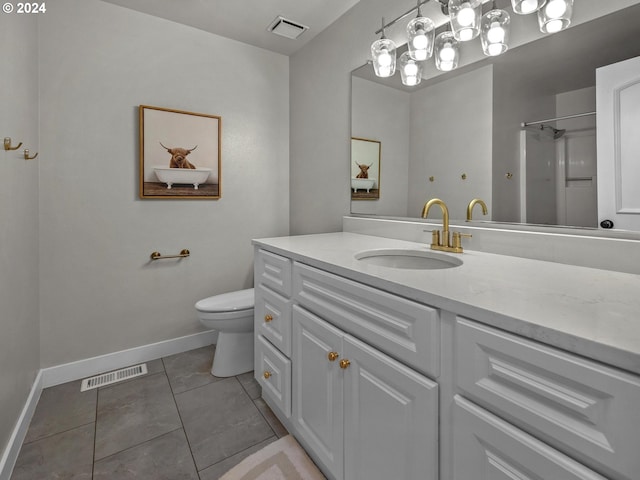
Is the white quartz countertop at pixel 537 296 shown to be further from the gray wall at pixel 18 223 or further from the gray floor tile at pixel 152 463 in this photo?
the gray wall at pixel 18 223

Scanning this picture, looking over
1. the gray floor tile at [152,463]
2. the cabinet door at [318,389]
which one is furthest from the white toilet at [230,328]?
the cabinet door at [318,389]

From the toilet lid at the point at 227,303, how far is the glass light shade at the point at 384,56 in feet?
5.12

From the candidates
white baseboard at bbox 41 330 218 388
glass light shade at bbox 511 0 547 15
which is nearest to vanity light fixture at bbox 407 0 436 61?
glass light shade at bbox 511 0 547 15

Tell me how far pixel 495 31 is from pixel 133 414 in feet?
8.07

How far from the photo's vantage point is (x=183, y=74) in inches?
90.6

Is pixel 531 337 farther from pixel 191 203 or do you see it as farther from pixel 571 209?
pixel 191 203

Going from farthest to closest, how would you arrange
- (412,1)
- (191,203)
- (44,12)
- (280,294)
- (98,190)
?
(191,203)
(98,190)
(44,12)
(412,1)
(280,294)

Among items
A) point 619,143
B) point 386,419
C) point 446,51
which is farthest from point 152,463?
point 446,51

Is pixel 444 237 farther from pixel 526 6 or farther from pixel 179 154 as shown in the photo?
pixel 179 154

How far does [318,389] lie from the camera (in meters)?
1.23

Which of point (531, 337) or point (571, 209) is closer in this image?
point (531, 337)

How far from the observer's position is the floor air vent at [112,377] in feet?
6.48

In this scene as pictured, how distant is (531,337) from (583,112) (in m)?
0.97

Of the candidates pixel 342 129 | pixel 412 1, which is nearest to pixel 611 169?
pixel 412 1
